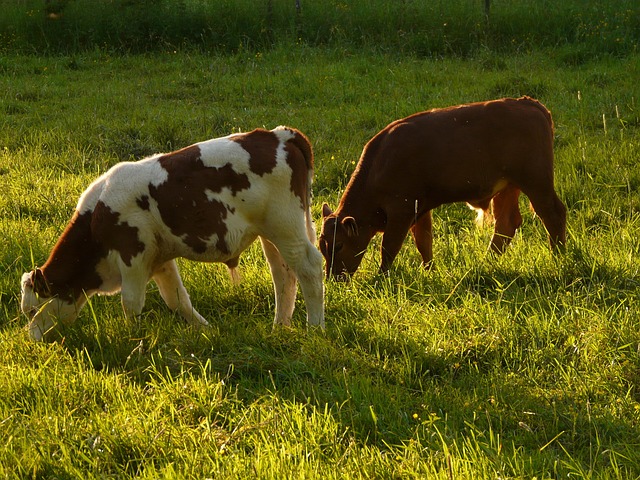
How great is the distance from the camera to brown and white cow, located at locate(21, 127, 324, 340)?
17.4 feet

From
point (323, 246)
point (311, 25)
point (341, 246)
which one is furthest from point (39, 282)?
point (311, 25)

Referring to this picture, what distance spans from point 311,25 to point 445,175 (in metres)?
9.56

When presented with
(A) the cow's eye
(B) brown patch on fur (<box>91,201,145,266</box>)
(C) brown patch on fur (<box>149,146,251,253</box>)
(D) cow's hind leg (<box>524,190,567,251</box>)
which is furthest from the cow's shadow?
(A) the cow's eye

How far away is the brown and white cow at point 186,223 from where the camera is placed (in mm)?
5289

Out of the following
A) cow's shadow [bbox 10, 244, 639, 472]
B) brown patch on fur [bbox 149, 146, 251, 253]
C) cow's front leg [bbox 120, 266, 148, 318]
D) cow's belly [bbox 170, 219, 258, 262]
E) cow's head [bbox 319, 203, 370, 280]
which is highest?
brown patch on fur [bbox 149, 146, 251, 253]

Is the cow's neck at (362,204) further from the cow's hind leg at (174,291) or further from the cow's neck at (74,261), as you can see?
the cow's neck at (74,261)

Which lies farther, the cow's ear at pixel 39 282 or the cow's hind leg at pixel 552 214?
the cow's hind leg at pixel 552 214

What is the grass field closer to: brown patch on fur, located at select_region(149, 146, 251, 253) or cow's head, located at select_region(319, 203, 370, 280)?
cow's head, located at select_region(319, 203, 370, 280)

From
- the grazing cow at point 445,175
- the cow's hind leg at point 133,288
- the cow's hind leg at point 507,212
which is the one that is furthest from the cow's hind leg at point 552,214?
the cow's hind leg at point 133,288

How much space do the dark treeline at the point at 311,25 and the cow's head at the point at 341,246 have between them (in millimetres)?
8238

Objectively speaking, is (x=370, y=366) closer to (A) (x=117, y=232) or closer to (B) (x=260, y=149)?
(B) (x=260, y=149)

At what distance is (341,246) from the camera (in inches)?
270

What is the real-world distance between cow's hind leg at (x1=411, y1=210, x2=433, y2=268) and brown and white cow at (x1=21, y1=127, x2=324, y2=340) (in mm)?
1508

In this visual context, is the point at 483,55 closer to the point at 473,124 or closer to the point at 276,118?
the point at 276,118
